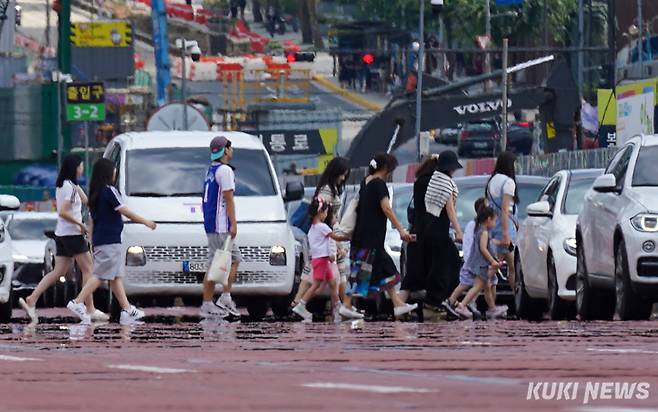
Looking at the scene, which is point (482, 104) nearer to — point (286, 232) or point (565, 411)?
point (286, 232)

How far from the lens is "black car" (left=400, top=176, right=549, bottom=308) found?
2491 cm

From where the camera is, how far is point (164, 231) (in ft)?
73.7

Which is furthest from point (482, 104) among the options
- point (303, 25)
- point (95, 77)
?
point (303, 25)

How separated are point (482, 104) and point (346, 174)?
104 ft

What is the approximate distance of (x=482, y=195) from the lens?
84.1ft

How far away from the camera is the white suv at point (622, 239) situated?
61.0 feet

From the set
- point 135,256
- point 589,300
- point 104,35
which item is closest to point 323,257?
point 135,256

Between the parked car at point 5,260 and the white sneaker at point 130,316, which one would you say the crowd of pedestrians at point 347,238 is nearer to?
the white sneaker at point 130,316

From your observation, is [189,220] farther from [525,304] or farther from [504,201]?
[525,304]

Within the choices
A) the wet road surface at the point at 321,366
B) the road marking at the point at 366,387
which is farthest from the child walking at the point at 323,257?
the road marking at the point at 366,387

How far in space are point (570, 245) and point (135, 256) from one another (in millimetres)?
4116

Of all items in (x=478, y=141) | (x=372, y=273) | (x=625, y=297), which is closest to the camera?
(x=625, y=297)

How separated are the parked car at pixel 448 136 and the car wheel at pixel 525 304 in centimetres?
8804

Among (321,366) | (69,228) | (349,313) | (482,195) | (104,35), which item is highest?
(321,366)
